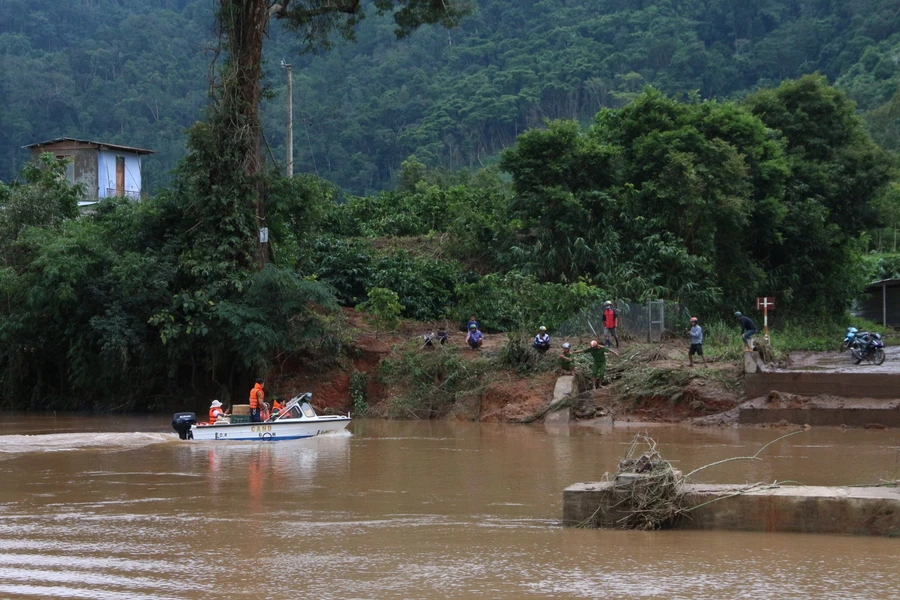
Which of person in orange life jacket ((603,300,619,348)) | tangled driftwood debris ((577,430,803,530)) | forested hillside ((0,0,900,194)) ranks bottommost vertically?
tangled driftwood debris ((577,430,803,530))

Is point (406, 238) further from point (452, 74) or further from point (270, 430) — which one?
point (452, 74)

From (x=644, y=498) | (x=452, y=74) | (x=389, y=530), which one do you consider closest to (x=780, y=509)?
(x=644, y=498)

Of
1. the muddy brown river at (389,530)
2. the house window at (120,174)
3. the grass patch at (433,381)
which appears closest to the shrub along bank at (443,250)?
the grass patch at (433,381)

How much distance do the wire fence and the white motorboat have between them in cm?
882

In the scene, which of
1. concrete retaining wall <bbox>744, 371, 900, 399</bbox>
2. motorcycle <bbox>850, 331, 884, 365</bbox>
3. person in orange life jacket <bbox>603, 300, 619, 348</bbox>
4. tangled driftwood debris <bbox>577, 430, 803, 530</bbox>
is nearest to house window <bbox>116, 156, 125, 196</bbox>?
person in orange life jacket <bbox>603, 300, 619, 348</bbox>

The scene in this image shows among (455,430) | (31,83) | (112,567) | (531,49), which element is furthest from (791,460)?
(31,83)

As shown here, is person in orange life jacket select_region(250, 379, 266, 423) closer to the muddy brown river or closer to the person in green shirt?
the muddy brown river

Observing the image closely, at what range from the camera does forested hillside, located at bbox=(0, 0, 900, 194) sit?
266ft

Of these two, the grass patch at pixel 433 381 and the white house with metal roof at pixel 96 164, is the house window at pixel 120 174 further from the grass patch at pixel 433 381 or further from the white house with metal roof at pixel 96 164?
the grass patch at pixel 433 381

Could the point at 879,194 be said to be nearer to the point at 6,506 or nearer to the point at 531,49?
the point at 6,506

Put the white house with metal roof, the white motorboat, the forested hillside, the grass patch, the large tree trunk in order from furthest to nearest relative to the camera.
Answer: the forested hillside < the white house with metal roof < the large tree trunk < the grass patch < the white motorboat

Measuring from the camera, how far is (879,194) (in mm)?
41344

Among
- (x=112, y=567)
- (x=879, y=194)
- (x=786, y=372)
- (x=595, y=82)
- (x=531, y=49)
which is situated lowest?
(x=112, y=567)

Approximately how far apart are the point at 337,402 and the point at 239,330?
368 centimetres
